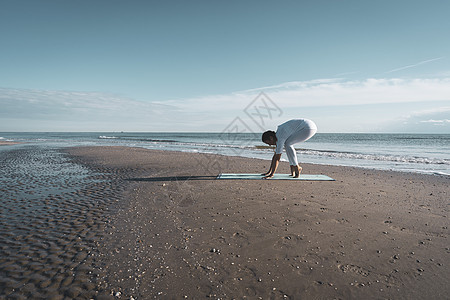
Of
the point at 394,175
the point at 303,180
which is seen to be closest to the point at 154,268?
the point at 303,180

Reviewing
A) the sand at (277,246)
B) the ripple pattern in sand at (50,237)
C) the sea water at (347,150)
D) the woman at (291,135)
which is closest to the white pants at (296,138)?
the woman at (291,135)

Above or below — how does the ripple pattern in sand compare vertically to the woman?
below

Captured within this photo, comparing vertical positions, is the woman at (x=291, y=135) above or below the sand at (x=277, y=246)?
above

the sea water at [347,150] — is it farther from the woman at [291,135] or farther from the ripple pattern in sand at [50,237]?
the ripple pattern in sand at [50,237]

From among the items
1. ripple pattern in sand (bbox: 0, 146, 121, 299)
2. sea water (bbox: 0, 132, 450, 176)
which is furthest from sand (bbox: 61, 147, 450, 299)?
sea water (bbox: 0, 132, 450, 176)

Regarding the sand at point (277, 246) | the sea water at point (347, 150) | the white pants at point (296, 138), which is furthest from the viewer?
the sea water at point (347, 150)

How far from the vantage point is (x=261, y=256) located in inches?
129

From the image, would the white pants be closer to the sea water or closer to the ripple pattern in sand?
the sea water

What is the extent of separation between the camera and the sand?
2617mm

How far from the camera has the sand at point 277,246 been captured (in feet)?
8.59

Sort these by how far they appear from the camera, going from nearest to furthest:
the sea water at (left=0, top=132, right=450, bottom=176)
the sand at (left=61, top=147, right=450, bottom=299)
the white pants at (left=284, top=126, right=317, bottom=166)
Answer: the sand at (left=61, top=147, right=450, bottom=299) < the white pants at (left=284, top=126, right=317, bottom=166) < the sea water at (left=0, top=132, right=450, bottom=176)

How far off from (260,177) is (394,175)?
5.27 meters

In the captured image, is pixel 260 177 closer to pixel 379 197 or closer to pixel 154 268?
pixel 379 197

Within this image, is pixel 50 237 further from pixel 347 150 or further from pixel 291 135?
pixel 347 150
